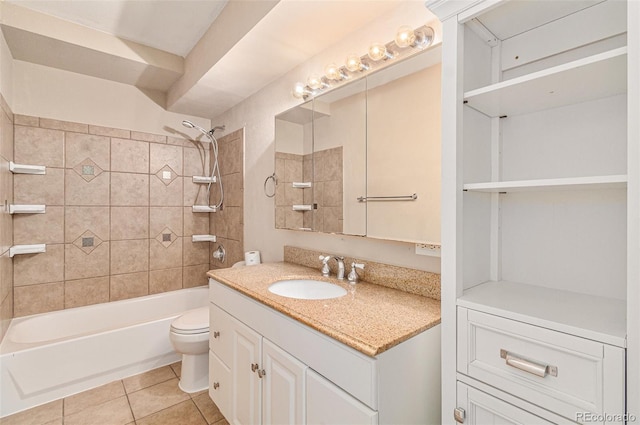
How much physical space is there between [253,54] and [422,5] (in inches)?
40.6

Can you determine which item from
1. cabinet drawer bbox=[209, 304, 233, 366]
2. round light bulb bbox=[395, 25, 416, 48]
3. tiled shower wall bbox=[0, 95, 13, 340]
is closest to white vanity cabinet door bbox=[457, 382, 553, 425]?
cabinet drawer bbox=[209, 304, 233, 366]

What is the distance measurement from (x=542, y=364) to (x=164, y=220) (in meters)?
3.13

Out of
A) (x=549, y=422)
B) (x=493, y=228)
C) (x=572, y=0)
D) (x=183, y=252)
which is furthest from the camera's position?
(x=183, y=252)

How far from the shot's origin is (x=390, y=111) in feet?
4.92

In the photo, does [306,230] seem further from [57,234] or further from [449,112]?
[57,234]

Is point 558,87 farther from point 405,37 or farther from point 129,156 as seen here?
point 129,156

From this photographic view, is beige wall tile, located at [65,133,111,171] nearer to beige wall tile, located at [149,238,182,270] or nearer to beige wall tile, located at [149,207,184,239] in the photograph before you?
beige wall tile, located at [149,207,184,239]

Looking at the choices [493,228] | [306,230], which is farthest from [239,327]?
[493,228]

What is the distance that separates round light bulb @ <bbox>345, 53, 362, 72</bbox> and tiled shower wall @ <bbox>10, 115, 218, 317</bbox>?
Result: 2.19 meters

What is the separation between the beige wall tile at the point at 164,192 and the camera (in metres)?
2.97

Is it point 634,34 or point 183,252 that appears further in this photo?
point 183,252

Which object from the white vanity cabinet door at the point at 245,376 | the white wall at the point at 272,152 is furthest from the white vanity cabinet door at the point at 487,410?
the white vanity cabinet door at the point at 245,376

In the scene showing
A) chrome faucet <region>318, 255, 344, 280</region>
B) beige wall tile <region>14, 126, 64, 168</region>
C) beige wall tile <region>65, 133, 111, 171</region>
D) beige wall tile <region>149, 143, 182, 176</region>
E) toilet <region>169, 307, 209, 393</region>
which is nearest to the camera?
chrome faucet <region>318, 255, 344, 280</region>

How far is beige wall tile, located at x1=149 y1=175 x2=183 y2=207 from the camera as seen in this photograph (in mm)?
2973
